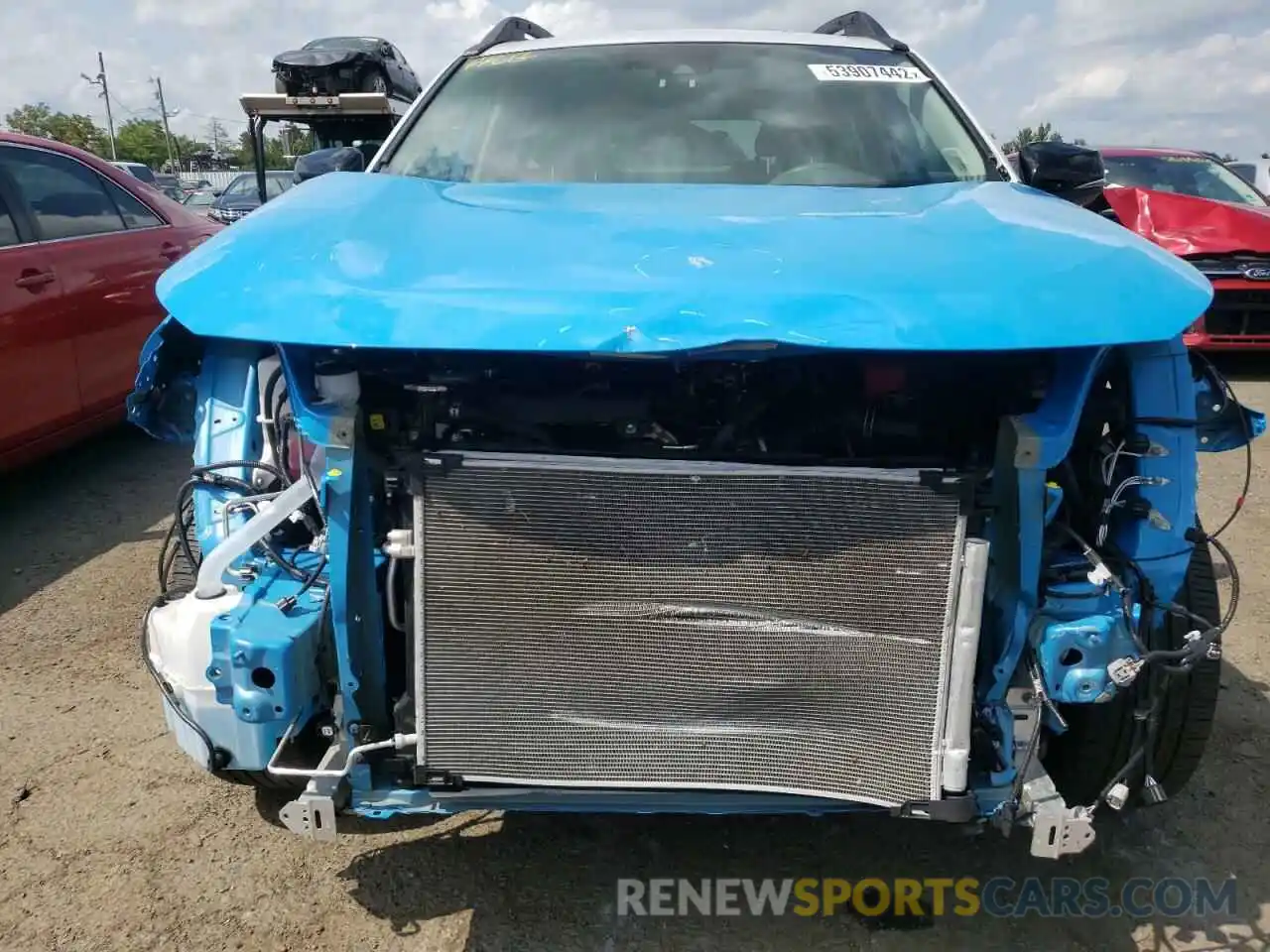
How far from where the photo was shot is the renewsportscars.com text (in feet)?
7.43

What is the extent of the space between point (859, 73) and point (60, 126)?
55.4 meters

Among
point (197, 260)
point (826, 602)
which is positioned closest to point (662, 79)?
point (197, 260)

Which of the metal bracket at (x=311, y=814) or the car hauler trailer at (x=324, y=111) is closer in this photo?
the metal bracket at (x=311, y=814)

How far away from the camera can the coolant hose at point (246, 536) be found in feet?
6.48

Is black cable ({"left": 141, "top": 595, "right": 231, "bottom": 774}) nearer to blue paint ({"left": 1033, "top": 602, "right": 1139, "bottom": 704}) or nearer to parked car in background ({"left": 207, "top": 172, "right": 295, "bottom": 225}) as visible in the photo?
blue paint ({"left": 1033, "top": 602, "right": 1139, "bottom": 704})

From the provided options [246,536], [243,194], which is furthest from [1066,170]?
[243,194]

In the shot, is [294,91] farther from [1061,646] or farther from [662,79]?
[1061,646]

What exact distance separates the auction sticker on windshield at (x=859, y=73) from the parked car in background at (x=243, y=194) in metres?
12.4

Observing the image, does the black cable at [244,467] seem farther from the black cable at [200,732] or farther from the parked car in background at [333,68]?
the parked car in background at [333,68]

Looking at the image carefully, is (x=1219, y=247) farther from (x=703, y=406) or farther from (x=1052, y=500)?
(x=703, y=406)

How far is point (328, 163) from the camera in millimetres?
3104

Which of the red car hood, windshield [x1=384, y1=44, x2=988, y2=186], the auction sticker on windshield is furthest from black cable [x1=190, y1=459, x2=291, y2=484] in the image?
the red car hood

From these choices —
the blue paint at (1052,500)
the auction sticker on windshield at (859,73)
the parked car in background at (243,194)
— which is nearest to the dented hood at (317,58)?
the parked car in background at (243,194)

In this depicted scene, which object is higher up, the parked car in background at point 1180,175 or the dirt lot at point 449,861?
the parked car in background at point 1180,175
